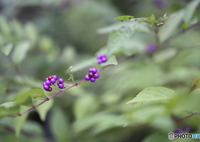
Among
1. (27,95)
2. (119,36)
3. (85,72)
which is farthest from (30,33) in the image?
(27,95)

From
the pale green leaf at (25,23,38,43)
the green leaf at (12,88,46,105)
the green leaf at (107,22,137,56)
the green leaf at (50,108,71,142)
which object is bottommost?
the green leaf at (50,108,71,142)

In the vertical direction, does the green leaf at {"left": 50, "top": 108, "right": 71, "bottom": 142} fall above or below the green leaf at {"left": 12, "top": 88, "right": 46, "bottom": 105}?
below

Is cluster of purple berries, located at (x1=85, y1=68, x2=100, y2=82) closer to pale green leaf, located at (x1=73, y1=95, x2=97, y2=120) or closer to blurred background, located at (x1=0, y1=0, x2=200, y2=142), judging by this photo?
blurred background, located at (x1=0, y1=0, x2=200, y2=142)

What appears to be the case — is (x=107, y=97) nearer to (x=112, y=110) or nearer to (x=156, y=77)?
(x=112, y=110)

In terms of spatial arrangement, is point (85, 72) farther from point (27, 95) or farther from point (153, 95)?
point (153, 95)

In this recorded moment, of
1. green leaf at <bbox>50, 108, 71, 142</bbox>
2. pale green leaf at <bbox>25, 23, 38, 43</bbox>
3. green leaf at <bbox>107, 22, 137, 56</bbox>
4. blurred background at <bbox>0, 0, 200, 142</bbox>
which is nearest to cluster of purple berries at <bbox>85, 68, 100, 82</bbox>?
green leaf at <bbox>107, 22, 137, 56</bbox>

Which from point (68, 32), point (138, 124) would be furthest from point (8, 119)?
point (68, 32)

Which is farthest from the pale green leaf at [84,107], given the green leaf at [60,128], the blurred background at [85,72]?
the green leaf at [60,128]
